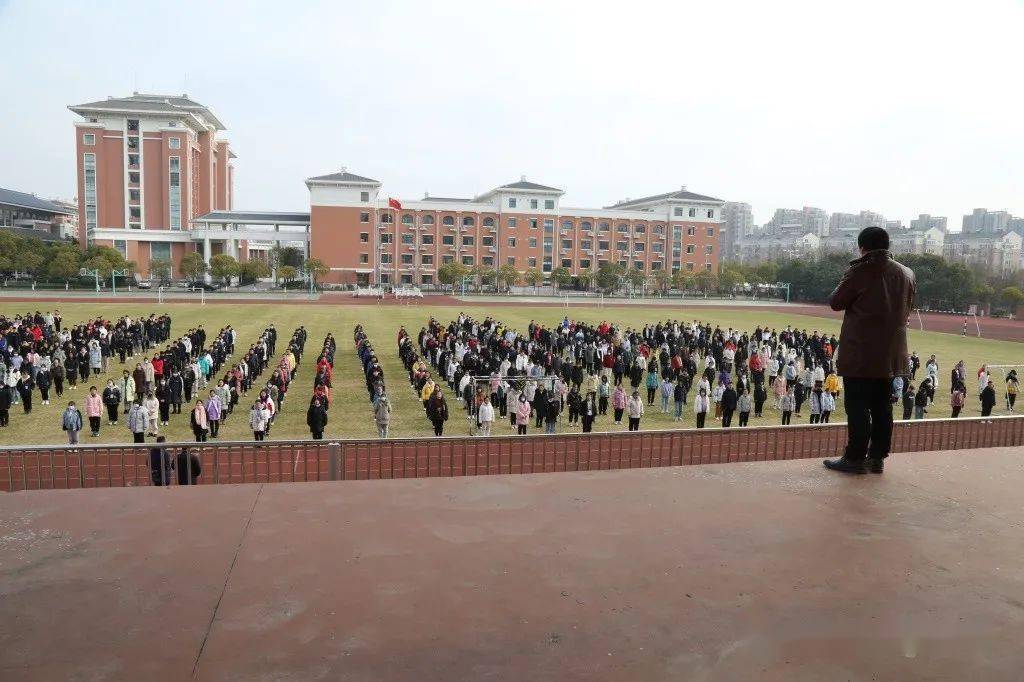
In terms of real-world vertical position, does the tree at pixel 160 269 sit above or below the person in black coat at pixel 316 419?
above

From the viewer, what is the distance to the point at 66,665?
1854 millimetres

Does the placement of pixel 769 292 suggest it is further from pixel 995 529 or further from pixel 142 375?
pixel 995 529

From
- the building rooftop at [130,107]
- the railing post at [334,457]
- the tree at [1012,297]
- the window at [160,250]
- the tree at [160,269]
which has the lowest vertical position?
the railing post at [334,457]

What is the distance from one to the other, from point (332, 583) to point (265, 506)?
841 mm

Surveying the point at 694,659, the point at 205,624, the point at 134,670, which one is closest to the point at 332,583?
the point at 205,624

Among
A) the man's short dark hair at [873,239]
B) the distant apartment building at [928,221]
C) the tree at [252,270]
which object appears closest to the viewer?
the man's short dark hair at [873,239]

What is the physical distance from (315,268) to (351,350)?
135 ft

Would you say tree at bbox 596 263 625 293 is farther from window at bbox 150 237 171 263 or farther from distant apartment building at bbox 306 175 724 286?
window at bbox 150 237 171 263

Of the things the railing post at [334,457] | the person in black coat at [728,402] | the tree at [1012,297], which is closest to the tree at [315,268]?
the tree at [1012,297]

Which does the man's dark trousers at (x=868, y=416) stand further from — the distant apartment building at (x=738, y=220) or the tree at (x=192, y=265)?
the distant apartment building at (x=738, y=220)

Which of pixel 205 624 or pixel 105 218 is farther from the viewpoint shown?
pixel 105 218

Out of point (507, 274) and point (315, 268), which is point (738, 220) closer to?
point (507, 274)

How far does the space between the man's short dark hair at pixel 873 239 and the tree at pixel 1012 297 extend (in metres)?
56.8

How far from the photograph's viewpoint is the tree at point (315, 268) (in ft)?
210
